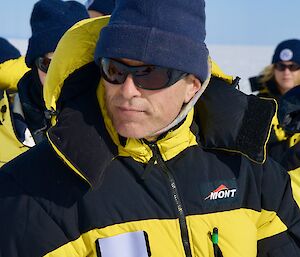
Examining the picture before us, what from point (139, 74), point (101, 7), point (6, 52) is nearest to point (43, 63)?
point (101, 7)

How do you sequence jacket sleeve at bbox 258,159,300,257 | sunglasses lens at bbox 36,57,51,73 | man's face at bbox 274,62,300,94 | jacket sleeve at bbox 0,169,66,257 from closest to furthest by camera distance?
jacket sleeve at bbox 0,169,66,257
jacket sleeve at bbox 258,159,300,257
sunglasses lens at bbox 36,57,51,73
man's face at bbox 274,62,300,94

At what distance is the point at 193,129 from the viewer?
1983 millimetres

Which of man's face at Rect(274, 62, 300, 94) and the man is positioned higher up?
the man

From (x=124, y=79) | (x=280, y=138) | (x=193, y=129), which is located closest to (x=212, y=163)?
(x=193, y=129)

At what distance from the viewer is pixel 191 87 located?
1841 millimetres

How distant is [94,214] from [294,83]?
326 cm

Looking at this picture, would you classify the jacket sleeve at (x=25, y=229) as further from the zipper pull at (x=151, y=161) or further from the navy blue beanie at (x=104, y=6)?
the navy blue beanie at (x=104, y=6)

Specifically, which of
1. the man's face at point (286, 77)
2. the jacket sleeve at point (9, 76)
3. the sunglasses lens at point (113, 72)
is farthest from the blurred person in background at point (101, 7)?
the sunglasses lens at point (113, 72)

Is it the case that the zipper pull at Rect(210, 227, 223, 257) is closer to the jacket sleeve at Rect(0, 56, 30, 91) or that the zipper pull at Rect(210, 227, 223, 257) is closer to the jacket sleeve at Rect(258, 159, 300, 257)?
the jacket sleeve at Rect(258, 159, 300, 257)

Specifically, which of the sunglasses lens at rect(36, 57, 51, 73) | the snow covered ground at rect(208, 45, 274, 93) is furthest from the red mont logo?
the snow covered ground at rect(208, 45, 274, 93)

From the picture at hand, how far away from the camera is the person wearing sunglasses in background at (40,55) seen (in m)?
2.98

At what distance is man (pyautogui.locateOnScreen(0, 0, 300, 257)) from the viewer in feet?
5.47

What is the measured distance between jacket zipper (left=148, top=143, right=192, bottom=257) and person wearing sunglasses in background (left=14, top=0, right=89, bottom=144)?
118cm

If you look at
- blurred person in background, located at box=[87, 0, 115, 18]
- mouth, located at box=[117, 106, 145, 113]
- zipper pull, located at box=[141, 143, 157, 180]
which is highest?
mouth, located at box=[117, 106, 145, 113]
